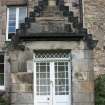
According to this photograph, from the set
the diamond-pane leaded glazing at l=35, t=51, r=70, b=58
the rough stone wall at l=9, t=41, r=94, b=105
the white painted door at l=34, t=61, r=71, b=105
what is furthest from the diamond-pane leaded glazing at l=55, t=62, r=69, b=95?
the rough stone wall at l=9, t=41, r=94, b=105

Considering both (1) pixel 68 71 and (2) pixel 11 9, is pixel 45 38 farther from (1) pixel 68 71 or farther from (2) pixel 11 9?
(2) pixel 11 9

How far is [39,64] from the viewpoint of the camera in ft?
55.8

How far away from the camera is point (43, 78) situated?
17000 mm

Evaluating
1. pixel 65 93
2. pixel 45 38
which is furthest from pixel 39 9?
pixel 65 93

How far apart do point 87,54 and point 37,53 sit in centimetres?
224

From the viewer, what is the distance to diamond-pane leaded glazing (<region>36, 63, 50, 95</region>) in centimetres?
1694

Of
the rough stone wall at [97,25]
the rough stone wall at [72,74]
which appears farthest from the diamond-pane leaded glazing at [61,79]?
the rough stone wall at [97,25]

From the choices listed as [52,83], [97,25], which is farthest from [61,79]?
[97,25]

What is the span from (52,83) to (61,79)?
1.54 feet

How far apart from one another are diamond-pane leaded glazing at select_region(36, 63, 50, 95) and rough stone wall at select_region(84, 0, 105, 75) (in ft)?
11.5

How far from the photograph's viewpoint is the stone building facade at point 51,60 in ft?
53.6

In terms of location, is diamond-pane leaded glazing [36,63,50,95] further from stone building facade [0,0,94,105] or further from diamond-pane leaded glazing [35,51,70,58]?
diamond-pane leaded glazing [35,51,70,58]

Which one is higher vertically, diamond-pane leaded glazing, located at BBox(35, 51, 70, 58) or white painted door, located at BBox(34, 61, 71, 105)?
diamond-pane leaded glazing, located at BBox(35, 51, 70, 58)

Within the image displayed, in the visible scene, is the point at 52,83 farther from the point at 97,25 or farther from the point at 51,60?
the point at 97,25
